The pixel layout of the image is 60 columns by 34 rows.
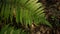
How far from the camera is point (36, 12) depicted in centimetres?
163

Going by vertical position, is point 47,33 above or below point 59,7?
below

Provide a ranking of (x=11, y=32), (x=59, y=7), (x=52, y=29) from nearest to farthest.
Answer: (x=11, y=32)
(x=52, y=29)
(x=59, y=7)

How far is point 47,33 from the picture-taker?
7.11ft

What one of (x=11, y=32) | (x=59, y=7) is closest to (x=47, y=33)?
(x=59, y=7)

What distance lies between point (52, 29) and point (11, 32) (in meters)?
0.84

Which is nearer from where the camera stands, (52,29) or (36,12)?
(36,12)

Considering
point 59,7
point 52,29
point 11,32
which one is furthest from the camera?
point 59,7

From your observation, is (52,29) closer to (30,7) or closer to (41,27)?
(41,27)

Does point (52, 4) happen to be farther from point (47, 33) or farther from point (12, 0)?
point (12, 0)

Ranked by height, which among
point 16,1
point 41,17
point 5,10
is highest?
point 16,1

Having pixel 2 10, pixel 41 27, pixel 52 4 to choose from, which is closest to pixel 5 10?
pixel 2 10

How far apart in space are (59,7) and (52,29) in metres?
0.54

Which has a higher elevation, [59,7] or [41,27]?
[59,7]

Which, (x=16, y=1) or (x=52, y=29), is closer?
(x=16, y=1)
